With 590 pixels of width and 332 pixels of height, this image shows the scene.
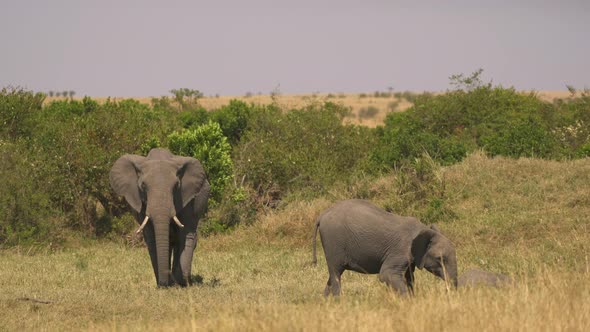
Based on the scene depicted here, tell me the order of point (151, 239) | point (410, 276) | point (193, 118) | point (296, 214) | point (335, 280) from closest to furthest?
1. point (410, 276)
2. point (335, 280)
3. point (151, 239)
4. point (296, 214)
5. point (193, 118)

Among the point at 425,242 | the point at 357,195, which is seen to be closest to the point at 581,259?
the point at 425,242

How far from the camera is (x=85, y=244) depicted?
23641mm

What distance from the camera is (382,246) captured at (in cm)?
1332

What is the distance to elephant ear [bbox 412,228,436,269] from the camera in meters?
13.0

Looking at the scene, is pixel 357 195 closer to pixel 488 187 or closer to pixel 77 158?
pixel 488 187

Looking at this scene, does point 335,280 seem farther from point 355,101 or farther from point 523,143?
point 355,101

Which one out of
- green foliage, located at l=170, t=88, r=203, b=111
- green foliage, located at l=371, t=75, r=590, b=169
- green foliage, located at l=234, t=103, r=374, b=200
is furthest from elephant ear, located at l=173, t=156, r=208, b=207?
green foliage, located at l=170, t=88, r=203, b=111

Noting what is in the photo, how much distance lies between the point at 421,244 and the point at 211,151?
448 inches

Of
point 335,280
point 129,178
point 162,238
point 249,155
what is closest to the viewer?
point 335,280

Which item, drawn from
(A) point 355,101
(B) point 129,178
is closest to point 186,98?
(B) point 129,178

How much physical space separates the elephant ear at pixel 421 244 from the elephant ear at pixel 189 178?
4.70 metres

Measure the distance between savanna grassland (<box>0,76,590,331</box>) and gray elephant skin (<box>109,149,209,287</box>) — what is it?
22.2 inches

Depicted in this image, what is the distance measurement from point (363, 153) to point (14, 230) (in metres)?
11.7

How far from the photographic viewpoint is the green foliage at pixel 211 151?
23.7 m
